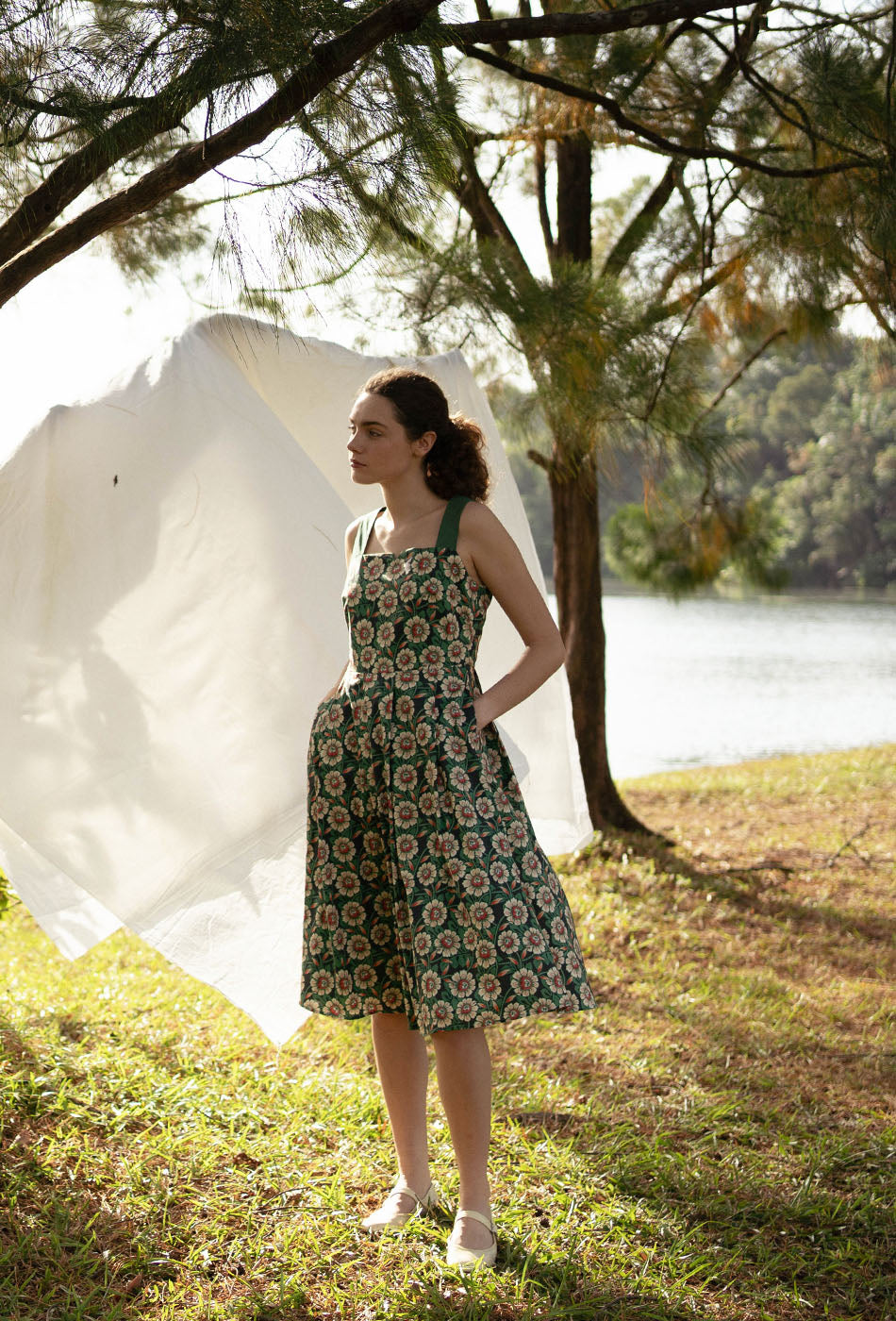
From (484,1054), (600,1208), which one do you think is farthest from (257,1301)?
(600,1208)

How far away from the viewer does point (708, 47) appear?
11.0 ft

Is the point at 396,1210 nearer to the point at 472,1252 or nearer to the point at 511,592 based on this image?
the point at 472,1252

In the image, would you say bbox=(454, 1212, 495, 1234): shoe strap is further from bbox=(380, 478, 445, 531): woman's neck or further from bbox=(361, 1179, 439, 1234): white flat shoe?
bbox=(380, 478, 445, 531): woman's neck

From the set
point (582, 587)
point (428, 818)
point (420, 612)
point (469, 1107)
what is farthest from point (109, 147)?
point (582, 587)

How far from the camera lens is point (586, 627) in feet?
15.2

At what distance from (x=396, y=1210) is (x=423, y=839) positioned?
A: 2.01ft

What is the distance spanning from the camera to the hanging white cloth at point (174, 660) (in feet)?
6.87

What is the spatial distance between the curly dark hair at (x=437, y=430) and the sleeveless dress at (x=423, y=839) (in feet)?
0.24

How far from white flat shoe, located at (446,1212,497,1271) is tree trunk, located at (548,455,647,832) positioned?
2828 millimetres

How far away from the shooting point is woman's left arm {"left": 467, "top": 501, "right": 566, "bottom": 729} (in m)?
1.82

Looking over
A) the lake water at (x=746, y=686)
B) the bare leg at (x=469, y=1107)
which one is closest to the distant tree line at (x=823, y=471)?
the lake water at (x=746, y=686)

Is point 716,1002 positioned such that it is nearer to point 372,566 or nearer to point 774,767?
point 372,566

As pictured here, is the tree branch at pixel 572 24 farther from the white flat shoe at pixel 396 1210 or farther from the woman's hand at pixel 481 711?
the white flat shoe at pixel 396 1210

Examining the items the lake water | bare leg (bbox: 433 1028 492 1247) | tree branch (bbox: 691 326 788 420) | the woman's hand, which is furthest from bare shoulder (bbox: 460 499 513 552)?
the lake water
